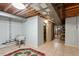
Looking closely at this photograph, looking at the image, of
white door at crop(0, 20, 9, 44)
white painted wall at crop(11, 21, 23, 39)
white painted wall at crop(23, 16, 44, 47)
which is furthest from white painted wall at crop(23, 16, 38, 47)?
white door at crop(0, 20, 9, 44)

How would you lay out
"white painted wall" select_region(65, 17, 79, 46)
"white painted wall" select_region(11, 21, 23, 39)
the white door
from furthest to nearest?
"white painted wall" select_region(65, 17, 79, 46)
"white painted wall" select_region(11, 21, 23, 39)
the white door

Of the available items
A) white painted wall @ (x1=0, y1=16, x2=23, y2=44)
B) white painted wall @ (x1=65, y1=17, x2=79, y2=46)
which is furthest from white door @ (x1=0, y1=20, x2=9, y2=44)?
white painted wall @ (x1=65, y1=17, x2=79, y2=46)

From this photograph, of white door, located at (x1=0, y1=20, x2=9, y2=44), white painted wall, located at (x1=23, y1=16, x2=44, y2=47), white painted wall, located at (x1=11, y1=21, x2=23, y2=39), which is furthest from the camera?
white painted wall, located at (x1=23, y1=16, x2=44, y2=47)

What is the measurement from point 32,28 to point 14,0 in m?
→ 2.75

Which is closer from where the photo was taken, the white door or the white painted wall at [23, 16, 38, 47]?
the white door

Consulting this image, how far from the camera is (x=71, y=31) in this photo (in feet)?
14.1

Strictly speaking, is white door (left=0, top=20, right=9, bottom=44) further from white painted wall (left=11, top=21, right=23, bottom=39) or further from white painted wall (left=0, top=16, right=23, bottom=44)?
white painted wall (left=11, top=21, right=23, bottom=39)

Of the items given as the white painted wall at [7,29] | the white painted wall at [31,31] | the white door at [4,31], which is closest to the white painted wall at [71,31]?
the white painted wall at [31,31]

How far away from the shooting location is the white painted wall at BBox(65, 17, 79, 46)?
412cm

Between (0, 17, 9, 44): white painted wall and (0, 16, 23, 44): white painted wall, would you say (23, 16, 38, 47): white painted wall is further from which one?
(0, 17, 9, 44): white painted wall

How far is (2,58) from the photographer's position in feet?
2.81

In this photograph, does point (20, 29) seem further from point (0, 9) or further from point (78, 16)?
point (78, 16)

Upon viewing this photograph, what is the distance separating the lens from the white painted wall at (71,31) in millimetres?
4118

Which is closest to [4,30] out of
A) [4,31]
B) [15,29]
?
[4,31]
